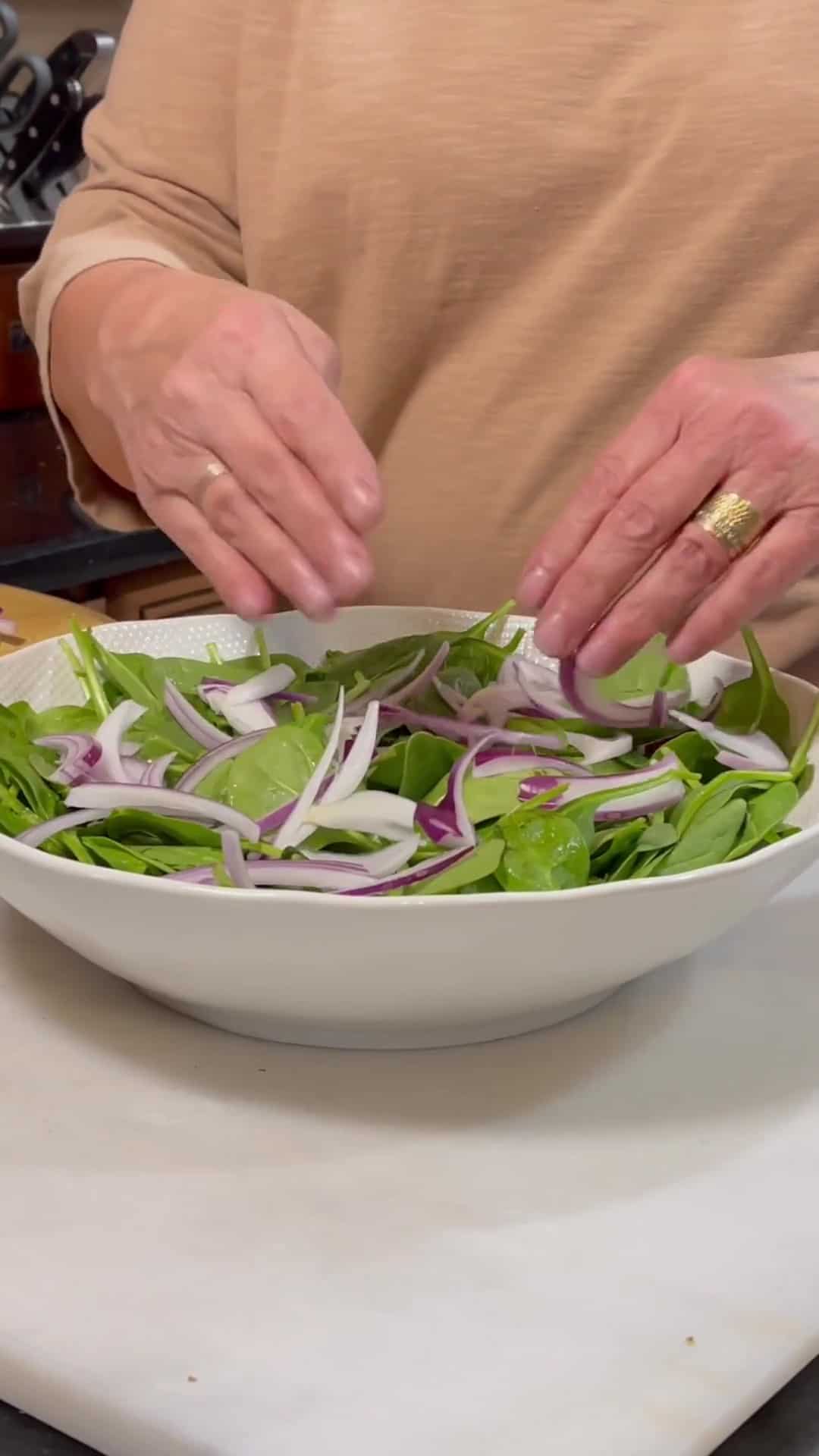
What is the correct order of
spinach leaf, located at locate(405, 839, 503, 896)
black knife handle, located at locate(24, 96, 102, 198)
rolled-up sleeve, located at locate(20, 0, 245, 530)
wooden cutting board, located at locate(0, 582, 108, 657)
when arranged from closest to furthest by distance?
1. spinach leaf, located at locate(405, 839, 503, 896)
2. rolled-up sleeve, located at locate(20, 0, 245, 530)
3. wooden cutting board, located at locate(0, 582, 108, 657)
4. black knife handle, located at locate(24, 96, 102, 198)

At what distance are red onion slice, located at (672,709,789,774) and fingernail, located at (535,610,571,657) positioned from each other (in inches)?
2.5

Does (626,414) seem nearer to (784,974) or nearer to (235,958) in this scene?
(784,974)

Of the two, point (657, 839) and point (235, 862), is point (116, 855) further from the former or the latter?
point (657, 839)

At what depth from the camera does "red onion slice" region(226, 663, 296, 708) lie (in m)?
0.64

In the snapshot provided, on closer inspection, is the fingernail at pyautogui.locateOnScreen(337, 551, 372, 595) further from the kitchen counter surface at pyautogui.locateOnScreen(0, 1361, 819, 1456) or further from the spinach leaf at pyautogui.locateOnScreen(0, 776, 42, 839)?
the kitchen counter surface at pyautogui.locateOnScreen(0, 1361, 819, 1456)

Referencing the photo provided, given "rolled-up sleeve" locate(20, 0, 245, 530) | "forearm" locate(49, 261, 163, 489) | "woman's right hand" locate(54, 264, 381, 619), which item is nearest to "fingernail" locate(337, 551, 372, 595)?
"woman's right hand" locate(54, 264, 381, 619)

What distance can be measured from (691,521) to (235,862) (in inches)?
9.3

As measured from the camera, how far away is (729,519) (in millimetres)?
592

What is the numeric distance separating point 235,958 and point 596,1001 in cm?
16

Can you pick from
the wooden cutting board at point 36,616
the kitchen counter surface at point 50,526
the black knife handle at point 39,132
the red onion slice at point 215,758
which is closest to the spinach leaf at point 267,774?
the red onion slice at point 215,758

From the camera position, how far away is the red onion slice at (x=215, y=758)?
570 millimetres

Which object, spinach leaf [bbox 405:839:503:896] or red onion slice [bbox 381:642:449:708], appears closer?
spinach leaf [bbox 405:839:503:896]

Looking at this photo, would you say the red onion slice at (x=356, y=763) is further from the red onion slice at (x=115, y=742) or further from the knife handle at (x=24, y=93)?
the knife handle at (x=24, y=93)

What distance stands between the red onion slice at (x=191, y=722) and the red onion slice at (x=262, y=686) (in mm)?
15
